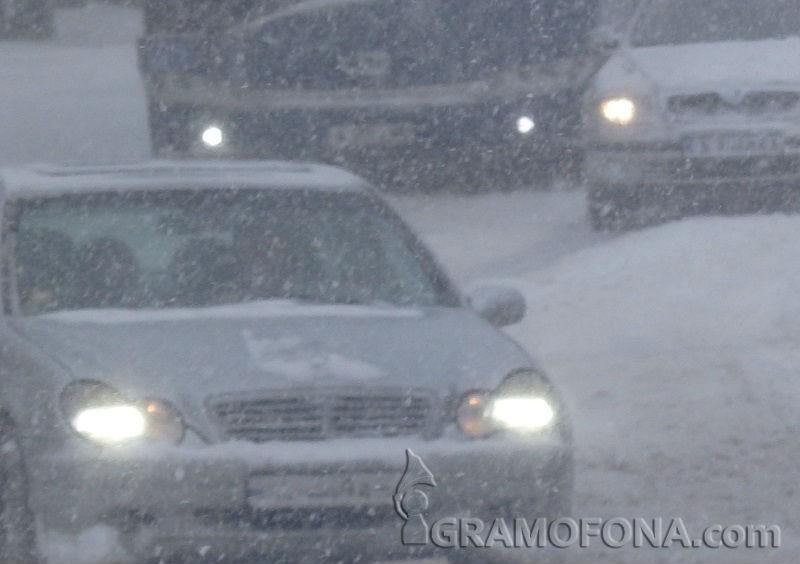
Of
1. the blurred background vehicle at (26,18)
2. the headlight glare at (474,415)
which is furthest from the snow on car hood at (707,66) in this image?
the blurred background vehicle at (26,18)

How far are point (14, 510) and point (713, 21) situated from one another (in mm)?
8808

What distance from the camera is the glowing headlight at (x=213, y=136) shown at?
13.6 metres

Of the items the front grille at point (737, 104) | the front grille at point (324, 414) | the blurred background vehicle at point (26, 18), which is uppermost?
the blurred background vehicle at point (26, 18)

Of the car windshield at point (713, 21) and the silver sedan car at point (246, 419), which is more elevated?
the car windshield at point (713, 21)

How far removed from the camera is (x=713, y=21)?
43.3 feet

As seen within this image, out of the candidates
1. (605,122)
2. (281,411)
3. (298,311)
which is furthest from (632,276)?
(281,411)

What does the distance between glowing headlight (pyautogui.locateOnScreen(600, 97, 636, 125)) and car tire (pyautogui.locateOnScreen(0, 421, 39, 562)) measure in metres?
7.23

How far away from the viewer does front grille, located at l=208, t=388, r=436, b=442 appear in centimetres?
520

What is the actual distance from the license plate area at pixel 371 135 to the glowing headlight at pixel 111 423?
846 cm

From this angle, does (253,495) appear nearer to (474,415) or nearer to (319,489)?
(319,489)

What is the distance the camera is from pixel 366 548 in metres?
5.18

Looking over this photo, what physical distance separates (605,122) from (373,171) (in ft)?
7.68

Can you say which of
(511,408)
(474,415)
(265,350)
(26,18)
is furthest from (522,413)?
(26,18)

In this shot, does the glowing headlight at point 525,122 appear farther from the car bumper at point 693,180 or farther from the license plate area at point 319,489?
the license plate area at point 319,489
